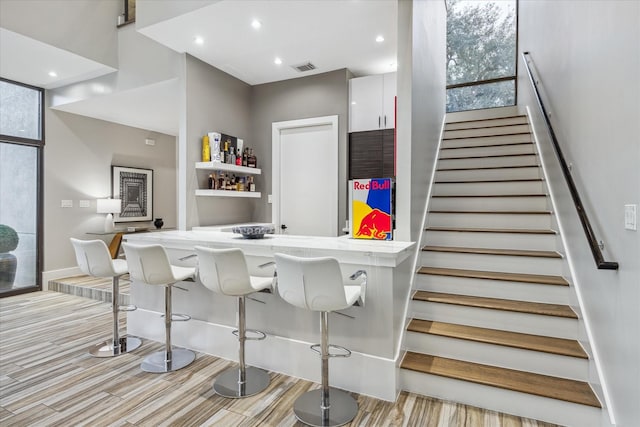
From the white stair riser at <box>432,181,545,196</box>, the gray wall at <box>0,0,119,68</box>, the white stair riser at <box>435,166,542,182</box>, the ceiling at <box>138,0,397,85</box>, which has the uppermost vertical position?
the gray wall at <box>0,0,119,68</box>

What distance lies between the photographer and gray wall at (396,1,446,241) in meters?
2.71

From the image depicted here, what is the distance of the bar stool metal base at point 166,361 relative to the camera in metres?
2.68

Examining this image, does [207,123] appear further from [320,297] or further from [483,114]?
[483,114]

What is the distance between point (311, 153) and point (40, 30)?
327 cm

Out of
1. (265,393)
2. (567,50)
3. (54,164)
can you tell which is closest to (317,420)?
(265,393)

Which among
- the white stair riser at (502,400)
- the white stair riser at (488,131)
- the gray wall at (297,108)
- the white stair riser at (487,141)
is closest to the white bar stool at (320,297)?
the white stair riser at (502,400)

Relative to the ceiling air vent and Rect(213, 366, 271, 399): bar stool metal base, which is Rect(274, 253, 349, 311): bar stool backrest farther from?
the ceiling air vent

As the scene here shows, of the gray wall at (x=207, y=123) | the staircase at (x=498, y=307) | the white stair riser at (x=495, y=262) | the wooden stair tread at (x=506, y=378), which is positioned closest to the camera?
the wooden stair tread at (x=506, y=378)

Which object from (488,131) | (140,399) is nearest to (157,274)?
(140,399)

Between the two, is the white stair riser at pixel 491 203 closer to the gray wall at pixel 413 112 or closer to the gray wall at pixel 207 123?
the gray wall at pixel 413 112

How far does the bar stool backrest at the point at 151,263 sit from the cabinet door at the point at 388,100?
2.77 m

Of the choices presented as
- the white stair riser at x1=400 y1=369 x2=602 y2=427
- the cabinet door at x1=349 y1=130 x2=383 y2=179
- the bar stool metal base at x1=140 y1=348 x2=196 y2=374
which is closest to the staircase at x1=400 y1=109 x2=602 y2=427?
the white stair riser at x1=400 y1=369 x2=602 y2=427

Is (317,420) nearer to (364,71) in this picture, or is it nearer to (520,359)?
(520,359)

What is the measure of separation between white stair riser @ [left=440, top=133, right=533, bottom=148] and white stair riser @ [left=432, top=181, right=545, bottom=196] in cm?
95
